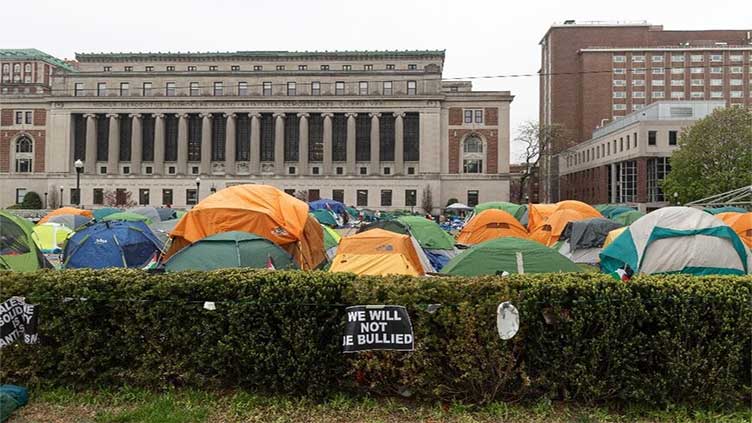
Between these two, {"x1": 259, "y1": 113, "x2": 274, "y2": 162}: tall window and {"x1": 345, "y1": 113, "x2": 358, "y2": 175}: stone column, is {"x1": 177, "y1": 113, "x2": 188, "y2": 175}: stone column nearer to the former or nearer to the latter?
{"x1": 259, "y1": 113, "x2": 274, "y2": 162}: tall window

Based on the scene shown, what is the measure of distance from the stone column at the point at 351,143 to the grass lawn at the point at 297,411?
235ft

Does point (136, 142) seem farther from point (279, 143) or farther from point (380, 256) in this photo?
point (380, 256)

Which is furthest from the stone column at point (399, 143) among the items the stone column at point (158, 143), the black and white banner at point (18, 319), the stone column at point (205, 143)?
the black and white banner at point (18, 319)

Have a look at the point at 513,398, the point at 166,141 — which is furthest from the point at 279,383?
the point at 166,141

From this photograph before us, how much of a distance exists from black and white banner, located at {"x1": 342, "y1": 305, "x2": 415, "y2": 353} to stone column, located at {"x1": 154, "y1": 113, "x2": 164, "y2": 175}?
3092 inches

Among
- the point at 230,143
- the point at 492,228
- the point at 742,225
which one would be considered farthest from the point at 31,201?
the point at 742,225

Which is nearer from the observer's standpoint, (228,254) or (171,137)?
(228,254)

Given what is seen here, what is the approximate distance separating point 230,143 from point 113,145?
17.3m

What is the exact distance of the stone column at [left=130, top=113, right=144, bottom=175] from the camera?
76.9 m

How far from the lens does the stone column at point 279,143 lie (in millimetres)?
76312

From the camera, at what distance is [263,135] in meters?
78.5

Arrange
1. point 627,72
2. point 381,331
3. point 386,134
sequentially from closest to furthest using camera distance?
point 381,331 < point 386,134 < point 627,72

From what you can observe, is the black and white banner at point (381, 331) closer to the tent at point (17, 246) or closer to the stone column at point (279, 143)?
the tent at point (17, 246)

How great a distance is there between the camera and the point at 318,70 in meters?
79.2
